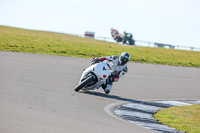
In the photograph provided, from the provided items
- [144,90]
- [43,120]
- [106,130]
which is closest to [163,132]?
[106,130]

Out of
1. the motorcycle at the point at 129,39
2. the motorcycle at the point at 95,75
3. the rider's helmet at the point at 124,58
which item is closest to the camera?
the motorcycle at the point at 95,75

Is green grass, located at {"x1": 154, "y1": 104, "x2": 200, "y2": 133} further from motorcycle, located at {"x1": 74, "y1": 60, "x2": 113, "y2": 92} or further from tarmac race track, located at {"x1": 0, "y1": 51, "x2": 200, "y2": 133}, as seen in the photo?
motorcycle, located at {"x1": 74, "y1": 60, "x2": 113, "y2": 92}

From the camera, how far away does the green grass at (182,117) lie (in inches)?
304

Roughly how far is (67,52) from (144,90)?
1474cm

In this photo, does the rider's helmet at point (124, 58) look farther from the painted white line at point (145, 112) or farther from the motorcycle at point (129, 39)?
the motorcycle at point (129, 39)

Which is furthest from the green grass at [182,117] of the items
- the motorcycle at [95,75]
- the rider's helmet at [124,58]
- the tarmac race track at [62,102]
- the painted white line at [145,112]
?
the motorcycle at [95,75]

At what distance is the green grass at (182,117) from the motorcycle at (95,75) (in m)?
2.00

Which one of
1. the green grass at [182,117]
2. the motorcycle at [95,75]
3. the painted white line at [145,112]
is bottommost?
the painted white line at [145,112]

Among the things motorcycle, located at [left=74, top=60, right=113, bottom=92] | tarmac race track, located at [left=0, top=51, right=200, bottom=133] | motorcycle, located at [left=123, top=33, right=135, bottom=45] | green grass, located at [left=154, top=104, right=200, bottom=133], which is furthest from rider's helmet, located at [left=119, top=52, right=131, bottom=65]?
motorcycle, located at [left=123, top=33, right=135, bottom=45]

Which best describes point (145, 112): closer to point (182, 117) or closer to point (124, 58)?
point (182, 117)

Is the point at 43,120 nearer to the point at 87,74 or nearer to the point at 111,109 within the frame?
the point at 111,109

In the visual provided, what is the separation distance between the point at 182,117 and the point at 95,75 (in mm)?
2865

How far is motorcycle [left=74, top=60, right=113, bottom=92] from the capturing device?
10664mm

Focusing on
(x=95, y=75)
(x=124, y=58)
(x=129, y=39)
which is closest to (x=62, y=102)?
(x=95, y=75)
